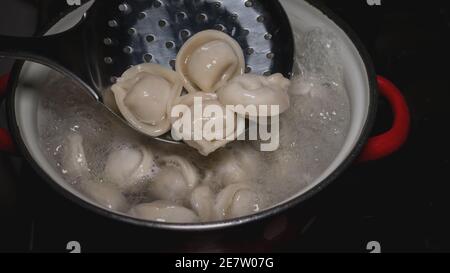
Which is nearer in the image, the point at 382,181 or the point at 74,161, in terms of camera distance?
the point at 74,161

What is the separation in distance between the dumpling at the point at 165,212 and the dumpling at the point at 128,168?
2.9 inches

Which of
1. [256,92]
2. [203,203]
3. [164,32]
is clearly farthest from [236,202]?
[164,32]

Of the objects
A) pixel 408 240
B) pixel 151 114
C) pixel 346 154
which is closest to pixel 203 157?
pixel 151 114

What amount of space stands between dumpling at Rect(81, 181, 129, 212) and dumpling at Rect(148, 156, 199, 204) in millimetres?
59

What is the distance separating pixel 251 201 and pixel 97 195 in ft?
0.74

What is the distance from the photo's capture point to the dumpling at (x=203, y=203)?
809mm

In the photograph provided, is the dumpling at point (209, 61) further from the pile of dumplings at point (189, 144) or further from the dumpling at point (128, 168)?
the dumpling at point (128, 168)

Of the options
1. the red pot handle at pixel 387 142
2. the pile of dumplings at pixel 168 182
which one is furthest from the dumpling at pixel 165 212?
the red pot handle at pixel 387 142

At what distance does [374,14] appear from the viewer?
108 cm

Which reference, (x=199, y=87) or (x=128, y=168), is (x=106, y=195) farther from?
(x=199, y=87)

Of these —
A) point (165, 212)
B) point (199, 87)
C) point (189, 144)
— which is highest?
point (199, 87)

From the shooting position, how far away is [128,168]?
0.86 m

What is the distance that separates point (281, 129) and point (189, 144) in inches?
6.6
